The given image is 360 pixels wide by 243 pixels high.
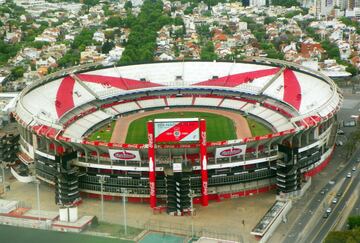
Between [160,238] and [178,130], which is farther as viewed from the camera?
[178,130]

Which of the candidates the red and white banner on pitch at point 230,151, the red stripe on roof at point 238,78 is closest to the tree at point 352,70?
the red stripe on roof at point 238,78

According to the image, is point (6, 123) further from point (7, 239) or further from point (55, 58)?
point (55, 58)

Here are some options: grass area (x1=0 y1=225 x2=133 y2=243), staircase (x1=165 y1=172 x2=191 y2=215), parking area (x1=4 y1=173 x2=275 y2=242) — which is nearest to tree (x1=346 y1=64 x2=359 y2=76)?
parking area (x1=4 y1=173 x2=275 y2=242)

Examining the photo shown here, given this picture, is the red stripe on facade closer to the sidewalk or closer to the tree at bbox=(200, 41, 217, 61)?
the sidewalk

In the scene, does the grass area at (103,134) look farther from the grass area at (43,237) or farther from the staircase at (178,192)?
the grass area at (43,237)

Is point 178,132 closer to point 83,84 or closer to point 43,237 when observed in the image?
point 43,237

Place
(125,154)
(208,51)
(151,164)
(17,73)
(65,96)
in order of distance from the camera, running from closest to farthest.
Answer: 1. (151,164)
2. (125,154)
3. (65,96)
4. (17,73)
5. (208,51)

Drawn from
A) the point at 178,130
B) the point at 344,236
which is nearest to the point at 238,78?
the point at 178,130
